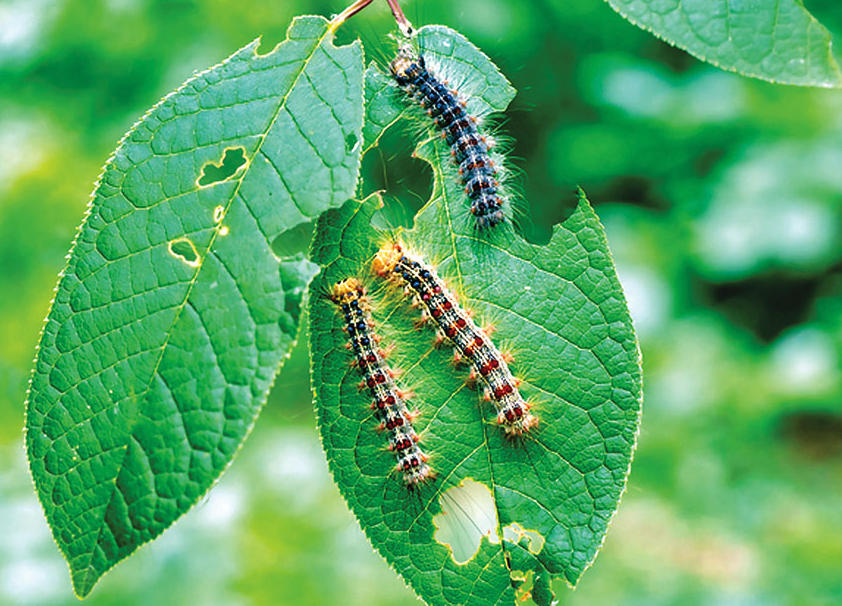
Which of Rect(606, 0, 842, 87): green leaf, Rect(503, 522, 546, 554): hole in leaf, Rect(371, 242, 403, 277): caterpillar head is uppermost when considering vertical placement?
Rect(606, 0, 842, 87): green leaf

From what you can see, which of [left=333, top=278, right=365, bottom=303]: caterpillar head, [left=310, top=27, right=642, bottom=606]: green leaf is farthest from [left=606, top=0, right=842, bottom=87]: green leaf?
[left=333, top=278, right=365, bottom=303]: caterpillar head

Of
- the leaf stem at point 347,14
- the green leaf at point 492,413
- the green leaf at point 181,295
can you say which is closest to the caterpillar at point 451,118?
the green leaf at point 492,413

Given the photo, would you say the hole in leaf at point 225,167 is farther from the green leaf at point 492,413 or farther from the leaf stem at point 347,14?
the leaf stem at point 347,14

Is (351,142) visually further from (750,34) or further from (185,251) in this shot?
(750,34)

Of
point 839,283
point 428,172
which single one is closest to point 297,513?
point 428,172

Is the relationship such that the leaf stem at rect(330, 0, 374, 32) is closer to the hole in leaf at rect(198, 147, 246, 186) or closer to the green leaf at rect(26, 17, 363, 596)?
the green leaf at rect(26, 17, 363, 596)

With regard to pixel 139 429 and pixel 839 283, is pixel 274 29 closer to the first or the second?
pixel 139 429
